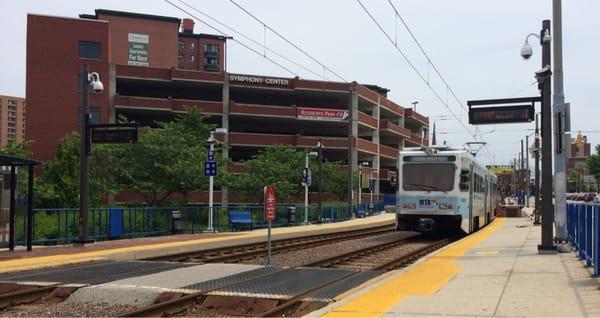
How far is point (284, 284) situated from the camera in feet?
37.4

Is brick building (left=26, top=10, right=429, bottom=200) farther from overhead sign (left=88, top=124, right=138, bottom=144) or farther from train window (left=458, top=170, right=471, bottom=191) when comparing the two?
overhead sign (left=88, top=124, right=138, bottom=144)

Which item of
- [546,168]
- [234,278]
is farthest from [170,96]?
[234,278]

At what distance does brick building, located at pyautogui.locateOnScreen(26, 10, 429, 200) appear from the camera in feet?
209

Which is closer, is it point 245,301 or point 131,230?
point 245,301

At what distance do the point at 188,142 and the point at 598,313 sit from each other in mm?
34240

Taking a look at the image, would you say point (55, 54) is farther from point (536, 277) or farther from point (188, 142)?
point (536, 277)

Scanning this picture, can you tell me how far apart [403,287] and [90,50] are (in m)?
60.1

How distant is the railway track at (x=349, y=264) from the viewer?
9.20 meters

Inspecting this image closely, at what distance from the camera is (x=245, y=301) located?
992 cm

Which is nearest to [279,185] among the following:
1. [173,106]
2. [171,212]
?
[173,106]

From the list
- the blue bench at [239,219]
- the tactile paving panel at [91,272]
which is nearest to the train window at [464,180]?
the blue bench at [239,219]

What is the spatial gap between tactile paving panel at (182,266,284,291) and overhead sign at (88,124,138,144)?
7.26 metres

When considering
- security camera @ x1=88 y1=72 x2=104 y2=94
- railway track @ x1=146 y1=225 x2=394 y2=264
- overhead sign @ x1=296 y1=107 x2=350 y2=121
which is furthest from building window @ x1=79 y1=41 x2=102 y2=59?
security camera @ x1=88 y1=72 x2=104 y2=94

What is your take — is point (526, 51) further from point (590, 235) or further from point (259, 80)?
point (259, 80)
